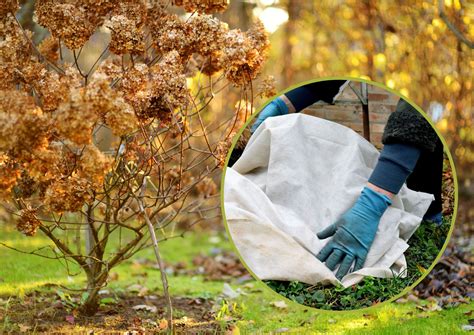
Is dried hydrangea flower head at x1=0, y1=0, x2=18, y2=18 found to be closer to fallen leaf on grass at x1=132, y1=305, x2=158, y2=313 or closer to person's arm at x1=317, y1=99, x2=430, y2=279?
person's arm at x1=317, y1=99, x2=430, y2=279

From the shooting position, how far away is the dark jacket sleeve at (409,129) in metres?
3.09

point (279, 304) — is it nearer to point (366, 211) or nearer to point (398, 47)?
point (366, 211)

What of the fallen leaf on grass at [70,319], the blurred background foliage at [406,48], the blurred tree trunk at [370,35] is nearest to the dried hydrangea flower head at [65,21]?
the fallen leaf on grass at [70,319]

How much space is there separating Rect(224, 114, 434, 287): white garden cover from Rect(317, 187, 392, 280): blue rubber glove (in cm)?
4

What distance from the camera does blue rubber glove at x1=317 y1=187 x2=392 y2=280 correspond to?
310 centimetres

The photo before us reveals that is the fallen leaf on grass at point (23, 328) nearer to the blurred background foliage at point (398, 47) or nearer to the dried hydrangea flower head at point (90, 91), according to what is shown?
the dried hydrangea flower head at point (90, 91)

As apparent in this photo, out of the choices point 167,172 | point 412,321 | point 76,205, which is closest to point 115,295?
point 167,172

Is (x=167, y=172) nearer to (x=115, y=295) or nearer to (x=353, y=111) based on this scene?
(x=115, y=295)

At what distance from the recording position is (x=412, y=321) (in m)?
3.99

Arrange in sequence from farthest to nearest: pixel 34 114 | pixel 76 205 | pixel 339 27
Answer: pixel 339 27
pixel 76 205
pixel 34 114

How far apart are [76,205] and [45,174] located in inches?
8.9

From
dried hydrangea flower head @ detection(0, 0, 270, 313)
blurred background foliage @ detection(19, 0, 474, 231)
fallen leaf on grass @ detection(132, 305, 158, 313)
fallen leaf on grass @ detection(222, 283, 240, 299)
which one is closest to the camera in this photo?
dried hydrangea flower head @ detection(0, 0, 270, 313)

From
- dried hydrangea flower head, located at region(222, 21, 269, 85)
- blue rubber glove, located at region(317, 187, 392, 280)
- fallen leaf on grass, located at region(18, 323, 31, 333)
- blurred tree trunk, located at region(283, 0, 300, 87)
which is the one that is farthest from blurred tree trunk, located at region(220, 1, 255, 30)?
blue rubber glove, located at region(317, 187, 392, 280)

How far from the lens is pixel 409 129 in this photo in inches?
124
